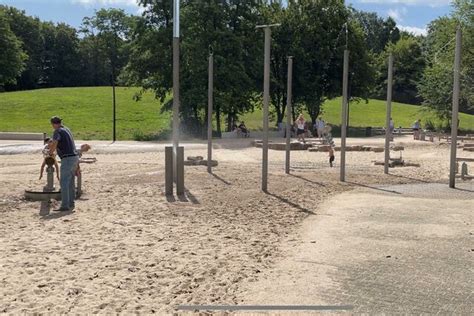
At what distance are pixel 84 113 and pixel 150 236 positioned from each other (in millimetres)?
42022

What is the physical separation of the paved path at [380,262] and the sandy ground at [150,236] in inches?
11.5

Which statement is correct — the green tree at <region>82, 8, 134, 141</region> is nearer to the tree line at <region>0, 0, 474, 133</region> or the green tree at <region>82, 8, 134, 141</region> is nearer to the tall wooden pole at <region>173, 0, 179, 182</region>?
the tree line at <region>0, 0, 474, 133</region>

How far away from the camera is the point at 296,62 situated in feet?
134

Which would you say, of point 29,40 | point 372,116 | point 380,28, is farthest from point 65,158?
point 380,28

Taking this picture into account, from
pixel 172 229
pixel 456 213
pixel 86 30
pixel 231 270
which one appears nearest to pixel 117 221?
pixel 172 229

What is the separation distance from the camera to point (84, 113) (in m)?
48.2

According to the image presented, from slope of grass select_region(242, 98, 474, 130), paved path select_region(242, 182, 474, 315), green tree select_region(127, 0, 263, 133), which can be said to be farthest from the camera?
slope of grass select_region(242, 98, 474, 130)

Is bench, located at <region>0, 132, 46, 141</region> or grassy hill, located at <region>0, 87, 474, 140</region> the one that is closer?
bench, located at <region>0, 132, 46, 141</region>

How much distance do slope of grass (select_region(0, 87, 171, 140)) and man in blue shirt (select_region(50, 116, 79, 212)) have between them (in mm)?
24320

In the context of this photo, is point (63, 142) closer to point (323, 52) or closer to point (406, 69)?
point (323, 52)

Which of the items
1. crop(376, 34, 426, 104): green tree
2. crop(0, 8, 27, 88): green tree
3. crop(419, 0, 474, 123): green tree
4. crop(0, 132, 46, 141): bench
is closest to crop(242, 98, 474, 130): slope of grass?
crop(419, 0, 474, 123): green tree

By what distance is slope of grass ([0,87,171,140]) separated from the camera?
3972cm

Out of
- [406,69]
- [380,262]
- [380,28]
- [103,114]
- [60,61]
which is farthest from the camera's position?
[380,28]

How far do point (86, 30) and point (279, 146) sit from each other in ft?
58.5
